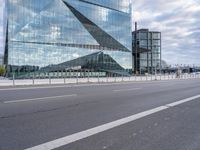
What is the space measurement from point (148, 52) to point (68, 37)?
43508 mm

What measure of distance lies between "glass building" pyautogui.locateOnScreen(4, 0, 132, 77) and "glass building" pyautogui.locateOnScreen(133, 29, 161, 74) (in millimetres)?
19785

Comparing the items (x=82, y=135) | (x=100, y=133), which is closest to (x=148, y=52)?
(x=100, y=133)

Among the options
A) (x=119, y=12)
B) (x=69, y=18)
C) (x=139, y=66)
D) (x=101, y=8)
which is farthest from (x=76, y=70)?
(x=139, y=66)

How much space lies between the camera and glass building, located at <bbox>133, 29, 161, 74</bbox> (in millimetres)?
91500

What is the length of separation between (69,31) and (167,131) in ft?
187

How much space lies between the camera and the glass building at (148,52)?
91500mm

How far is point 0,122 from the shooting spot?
603 centimetres

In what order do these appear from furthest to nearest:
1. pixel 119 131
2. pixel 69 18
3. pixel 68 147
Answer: pixel 69 18 < pixel 119 131 < pixel 68 147

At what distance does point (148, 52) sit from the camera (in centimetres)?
9106

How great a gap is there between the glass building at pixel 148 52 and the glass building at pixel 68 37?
64.9ft

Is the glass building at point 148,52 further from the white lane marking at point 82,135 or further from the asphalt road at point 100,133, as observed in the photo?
the white lane marking at point 82,135

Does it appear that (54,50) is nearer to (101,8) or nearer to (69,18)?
(69,18)

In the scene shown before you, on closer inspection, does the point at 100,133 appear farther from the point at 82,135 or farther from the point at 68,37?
the point at 68,37

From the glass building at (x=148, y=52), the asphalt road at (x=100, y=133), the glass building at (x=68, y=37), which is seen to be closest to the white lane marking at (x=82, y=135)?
the asphalt road at (x=100, y=133)
